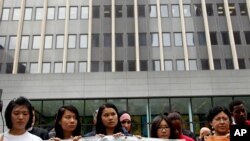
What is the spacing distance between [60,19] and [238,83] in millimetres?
17292

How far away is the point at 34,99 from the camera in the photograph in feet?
66.8

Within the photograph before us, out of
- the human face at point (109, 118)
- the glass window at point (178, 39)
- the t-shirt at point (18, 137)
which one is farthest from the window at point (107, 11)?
the t-shirt at point (18, 137)

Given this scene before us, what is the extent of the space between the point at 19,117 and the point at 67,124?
2.30 feet

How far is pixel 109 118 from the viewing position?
4.72 metres

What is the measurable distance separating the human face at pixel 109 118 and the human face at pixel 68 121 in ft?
1.23

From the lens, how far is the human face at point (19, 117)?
4133mm

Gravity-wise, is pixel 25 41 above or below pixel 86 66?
above

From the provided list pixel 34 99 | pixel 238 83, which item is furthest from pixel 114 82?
pixel 238 83

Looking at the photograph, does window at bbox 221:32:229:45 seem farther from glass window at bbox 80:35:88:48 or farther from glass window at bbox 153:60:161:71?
glass window at bbox 80:35:88:48

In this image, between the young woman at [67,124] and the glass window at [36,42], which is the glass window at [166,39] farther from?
the young woman at [67,124]

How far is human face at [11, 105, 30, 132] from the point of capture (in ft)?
13.6

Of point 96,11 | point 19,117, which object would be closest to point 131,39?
point 96,11

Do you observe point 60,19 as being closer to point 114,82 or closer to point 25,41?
point 25,41

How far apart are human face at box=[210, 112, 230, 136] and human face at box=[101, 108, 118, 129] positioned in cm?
125
